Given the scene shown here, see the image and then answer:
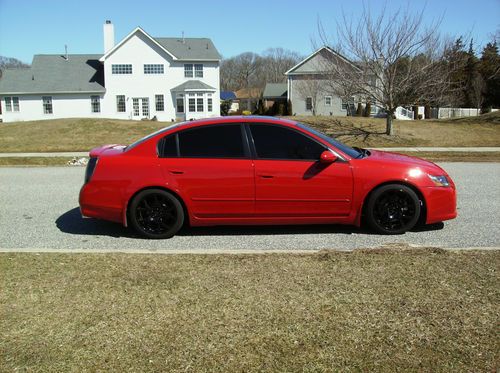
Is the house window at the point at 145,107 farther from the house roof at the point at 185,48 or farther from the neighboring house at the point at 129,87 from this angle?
the house roof at the point at 185,48

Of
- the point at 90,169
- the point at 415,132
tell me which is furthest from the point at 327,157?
the point at 415,132

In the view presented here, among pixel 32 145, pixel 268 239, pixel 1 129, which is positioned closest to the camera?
→ pixel 268 239

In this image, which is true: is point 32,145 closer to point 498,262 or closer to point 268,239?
point 268,239

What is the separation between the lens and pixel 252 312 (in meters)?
3.63

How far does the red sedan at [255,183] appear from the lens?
5898mm

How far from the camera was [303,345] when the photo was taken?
3.14 meters

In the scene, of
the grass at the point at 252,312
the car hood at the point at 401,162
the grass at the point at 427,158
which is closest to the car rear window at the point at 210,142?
the grass at the point at 252,312

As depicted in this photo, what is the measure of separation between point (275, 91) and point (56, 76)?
102ft

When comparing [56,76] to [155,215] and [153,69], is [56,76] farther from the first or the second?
[155,215]

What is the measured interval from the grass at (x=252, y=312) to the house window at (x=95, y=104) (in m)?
42.0

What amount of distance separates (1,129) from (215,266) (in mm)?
24820

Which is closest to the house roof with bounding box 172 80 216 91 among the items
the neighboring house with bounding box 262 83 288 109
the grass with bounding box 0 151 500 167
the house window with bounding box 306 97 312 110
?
the house window with bounding box 306 97 312 110

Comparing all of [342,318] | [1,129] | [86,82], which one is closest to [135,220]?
[342,318]

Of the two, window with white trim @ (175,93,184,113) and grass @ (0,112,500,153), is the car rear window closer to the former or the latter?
grass @ (0,112,500,153)
